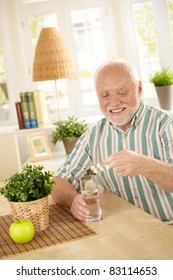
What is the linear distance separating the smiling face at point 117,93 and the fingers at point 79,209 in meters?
0.51

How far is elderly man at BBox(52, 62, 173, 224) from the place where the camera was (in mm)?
2244

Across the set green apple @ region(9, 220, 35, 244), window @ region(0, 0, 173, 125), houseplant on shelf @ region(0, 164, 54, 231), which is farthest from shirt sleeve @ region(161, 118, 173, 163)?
window @ region(0, 0, 173, 125)

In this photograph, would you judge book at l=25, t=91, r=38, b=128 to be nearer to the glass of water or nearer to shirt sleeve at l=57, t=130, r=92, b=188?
shirt sleeve at l=57, t=130, r=92, b=188

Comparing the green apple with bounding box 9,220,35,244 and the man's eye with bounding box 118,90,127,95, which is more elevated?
the man's eye with bounding box 118,90,127,95

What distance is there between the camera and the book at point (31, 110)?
4180 mm

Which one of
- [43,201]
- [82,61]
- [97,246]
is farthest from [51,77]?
[97,246]

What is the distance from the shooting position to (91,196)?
6.16ft

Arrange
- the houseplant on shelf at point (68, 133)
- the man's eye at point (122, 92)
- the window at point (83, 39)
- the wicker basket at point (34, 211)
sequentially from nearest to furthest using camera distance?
1. the wicker basket at point (34, 211)
2. the man's eye at point (122, 92)
3. the houseplant on shelf at point (68, 133)
4. the window at point (83, 39)

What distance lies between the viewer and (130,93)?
2303mm

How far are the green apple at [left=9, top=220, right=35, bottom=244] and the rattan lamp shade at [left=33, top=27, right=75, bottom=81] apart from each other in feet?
8.04

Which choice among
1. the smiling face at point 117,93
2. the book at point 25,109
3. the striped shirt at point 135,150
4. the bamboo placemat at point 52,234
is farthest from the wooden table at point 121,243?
the book at point 25,109

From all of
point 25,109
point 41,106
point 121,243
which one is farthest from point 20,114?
point 121,243

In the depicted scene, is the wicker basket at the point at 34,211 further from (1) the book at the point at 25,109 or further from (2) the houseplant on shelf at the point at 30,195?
(1) the book at the point at 25,109
